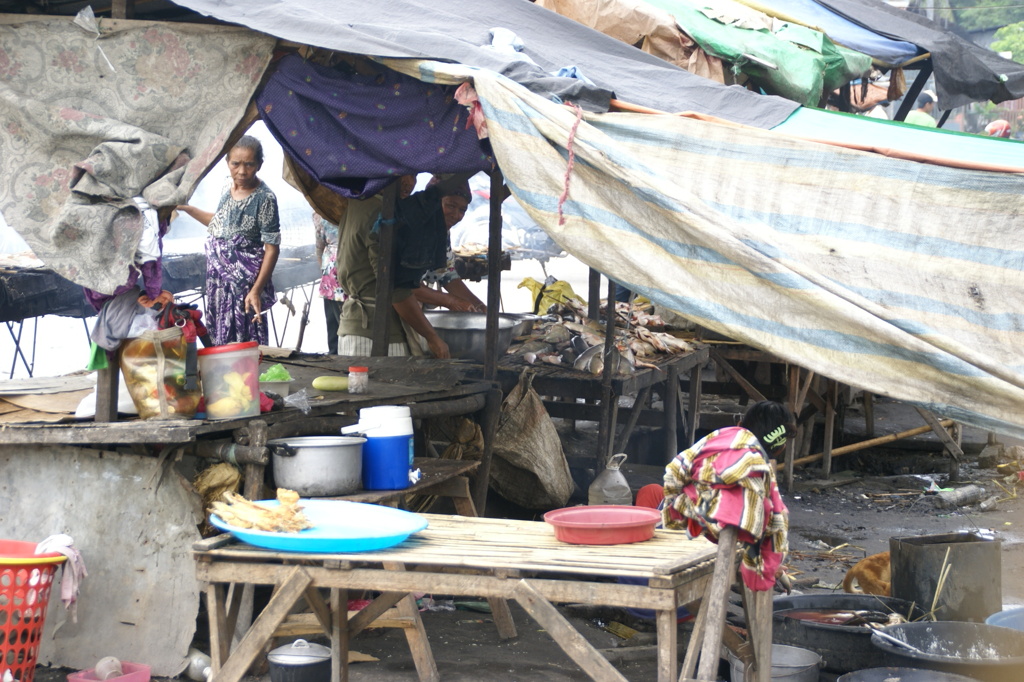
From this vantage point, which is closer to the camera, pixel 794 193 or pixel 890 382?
pixel 890 382

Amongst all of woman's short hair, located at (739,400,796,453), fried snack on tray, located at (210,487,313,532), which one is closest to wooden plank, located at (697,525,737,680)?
fried snack on tray, located at (210,487,313,532)

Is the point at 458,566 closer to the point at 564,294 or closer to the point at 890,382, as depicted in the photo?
the point at 890,382

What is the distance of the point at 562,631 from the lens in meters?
3.05

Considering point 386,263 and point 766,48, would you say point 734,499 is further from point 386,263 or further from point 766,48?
point 766,48

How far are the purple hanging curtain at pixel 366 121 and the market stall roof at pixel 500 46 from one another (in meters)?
0.26

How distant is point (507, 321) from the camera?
268 inches

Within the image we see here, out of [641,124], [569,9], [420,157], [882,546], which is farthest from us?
[882,546]

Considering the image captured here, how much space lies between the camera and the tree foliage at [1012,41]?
2595 cm

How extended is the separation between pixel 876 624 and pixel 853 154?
2.24 m

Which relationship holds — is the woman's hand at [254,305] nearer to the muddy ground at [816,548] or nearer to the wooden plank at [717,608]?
the muddy ground at [816,548]

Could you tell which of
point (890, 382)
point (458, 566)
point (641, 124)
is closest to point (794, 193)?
point (641, 124)

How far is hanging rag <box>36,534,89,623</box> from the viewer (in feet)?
13.6

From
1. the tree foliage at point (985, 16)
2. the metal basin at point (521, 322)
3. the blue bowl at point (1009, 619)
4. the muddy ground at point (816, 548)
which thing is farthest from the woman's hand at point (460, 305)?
the tree foliage at point (985, 16)

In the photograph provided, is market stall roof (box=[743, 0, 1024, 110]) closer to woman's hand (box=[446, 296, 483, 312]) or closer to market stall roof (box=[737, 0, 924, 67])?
market stall roof (box=[737, 0, 924, 67])
